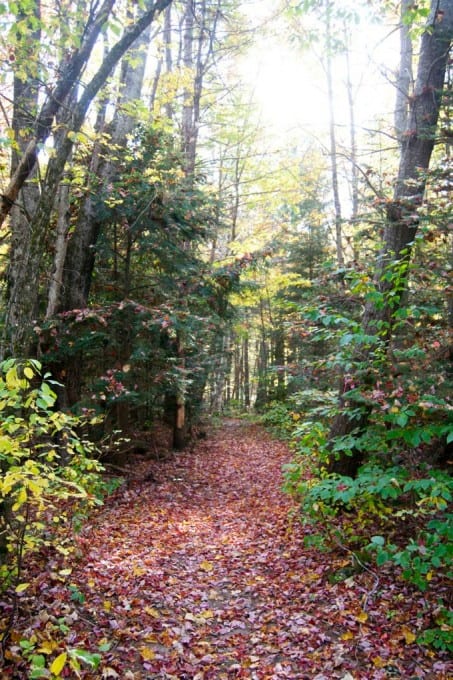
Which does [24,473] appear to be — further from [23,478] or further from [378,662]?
[378,662]

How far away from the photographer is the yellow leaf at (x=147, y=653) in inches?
145

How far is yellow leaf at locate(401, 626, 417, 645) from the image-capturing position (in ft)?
12.4

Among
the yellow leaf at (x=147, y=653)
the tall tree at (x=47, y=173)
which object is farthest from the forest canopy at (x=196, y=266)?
the yellow leaf at (x=147, y=653)

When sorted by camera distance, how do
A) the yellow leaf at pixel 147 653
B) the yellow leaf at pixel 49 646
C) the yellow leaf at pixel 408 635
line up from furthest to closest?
1. the yellow leaf at pixel 408 635
2. the yellow leaf at pixel 147 653
3. the yellow leaf at pixel 49 646

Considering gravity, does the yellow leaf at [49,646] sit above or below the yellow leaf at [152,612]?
above

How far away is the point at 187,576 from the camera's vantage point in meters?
5.34

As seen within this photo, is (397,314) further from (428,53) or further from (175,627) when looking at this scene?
(428,53)

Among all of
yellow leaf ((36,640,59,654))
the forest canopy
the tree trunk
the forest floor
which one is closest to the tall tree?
the forest canopy

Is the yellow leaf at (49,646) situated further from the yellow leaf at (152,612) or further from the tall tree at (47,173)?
the tall tree at (47,173)

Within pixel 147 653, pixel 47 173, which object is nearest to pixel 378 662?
pixel 147 653

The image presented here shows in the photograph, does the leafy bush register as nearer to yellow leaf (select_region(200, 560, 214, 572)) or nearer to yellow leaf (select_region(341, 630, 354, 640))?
yellow leaf (select_region(200, 560, 214, 572))

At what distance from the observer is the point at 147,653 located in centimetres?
372

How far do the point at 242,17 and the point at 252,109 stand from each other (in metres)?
3.51

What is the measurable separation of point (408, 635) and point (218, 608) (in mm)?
1884
